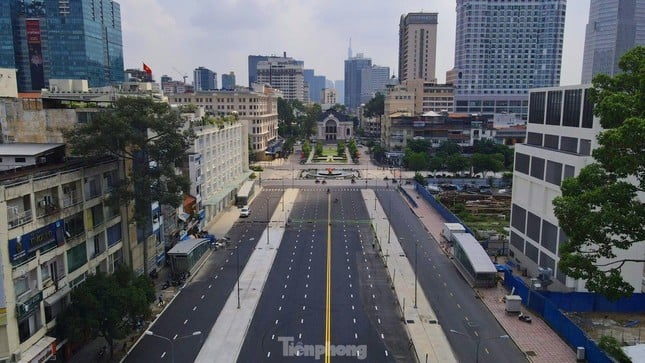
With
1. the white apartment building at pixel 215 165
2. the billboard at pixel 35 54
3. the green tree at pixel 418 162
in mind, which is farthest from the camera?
the billboard at pixel 35 54

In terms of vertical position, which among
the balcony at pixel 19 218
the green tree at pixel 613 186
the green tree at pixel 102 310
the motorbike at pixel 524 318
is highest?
the green tree at pixel 613 186

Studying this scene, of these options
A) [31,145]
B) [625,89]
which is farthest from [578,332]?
[31,145]

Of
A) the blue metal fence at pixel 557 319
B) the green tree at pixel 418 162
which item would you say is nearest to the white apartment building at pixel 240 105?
the green tree at pixel 418 162

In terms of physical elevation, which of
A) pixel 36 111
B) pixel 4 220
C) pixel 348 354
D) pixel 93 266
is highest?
pixel 36 111

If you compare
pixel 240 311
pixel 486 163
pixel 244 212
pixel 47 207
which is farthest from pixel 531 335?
pixel 486 163

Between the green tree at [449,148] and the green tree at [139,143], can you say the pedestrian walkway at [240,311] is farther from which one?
the green tree at [449,148]

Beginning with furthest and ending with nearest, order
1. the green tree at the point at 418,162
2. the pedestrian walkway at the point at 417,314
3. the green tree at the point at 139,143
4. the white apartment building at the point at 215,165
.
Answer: the green tree at the point at 418,162 → the white apartment building at the point at 215,165 → the green tree at the point at 139,143 → the pedestrian walkway at the point at 417,314

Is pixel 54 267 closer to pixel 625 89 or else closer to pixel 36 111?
pixel 36 111
